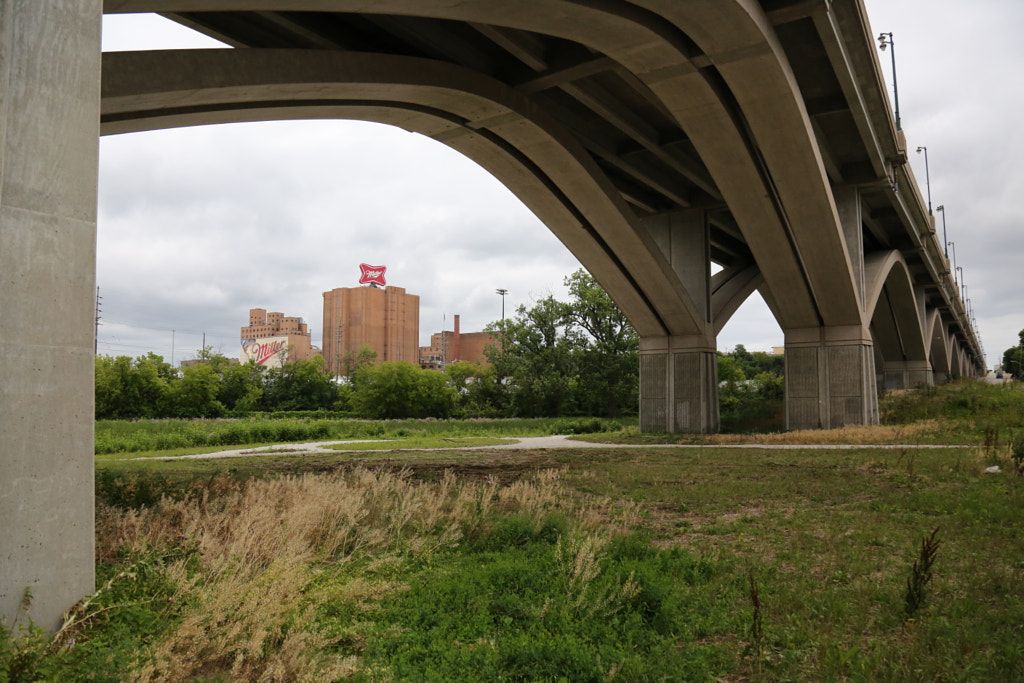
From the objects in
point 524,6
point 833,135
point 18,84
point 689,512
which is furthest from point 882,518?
point 833,135

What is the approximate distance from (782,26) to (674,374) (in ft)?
47.9

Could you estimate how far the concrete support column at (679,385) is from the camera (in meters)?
27.1

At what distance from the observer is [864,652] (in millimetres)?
4020

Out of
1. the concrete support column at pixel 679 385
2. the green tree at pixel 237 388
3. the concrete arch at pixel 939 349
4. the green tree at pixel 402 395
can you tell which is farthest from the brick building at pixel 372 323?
the concrete support column at pixel 679 385

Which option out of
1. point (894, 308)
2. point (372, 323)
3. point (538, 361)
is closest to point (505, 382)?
point (538, 361)

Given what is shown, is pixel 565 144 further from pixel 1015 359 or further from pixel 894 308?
pixel 1015 359

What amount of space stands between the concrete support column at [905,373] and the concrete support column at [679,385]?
112 ft

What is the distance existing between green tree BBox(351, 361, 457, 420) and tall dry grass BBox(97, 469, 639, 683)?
155 feet

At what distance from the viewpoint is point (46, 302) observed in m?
4.03

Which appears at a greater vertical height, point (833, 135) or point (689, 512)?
point (833, 135)

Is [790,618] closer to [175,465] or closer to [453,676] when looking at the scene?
[453,676]

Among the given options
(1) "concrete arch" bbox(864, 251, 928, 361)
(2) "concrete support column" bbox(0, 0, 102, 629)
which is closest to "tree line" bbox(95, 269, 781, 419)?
(1) "concrete arch" bbox(864, 251, 928, 361)

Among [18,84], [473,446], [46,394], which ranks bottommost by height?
[473,446]

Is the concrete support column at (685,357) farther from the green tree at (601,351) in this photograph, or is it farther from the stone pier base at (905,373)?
the stone pier base at (905,373)
